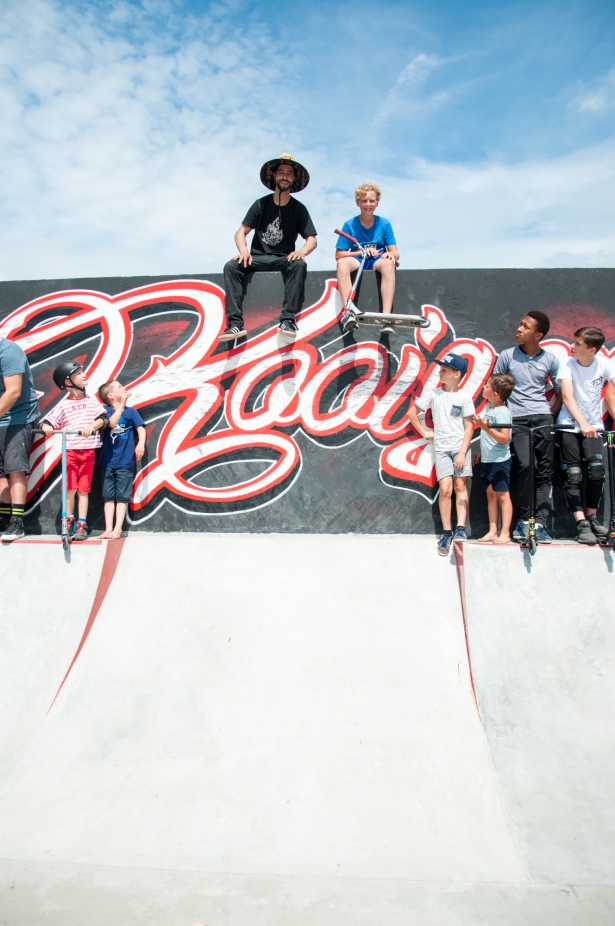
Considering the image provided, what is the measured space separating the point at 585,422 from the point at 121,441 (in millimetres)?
4697

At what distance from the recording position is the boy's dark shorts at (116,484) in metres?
6.10

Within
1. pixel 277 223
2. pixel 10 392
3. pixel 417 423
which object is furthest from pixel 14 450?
pixel 417 423

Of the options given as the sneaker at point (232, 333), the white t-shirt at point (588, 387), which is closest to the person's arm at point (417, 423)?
the white t-shirt at point (588, 387)

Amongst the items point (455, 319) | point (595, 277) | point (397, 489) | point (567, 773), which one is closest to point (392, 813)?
point (567, 773)

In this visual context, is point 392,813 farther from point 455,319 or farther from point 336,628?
point 455,319

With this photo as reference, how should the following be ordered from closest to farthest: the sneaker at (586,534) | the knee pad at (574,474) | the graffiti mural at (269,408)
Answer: the knee pad at (574,474) < the sneaker at (586,534) < the graffiti mural at (269,408)

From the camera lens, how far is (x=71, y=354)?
22.2 feet

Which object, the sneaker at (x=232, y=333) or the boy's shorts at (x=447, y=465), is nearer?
the boy's shorts at (x=447, y=465)

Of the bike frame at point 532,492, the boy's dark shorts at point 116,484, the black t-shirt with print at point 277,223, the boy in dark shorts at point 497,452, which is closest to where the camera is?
the bike frame at point 532,492

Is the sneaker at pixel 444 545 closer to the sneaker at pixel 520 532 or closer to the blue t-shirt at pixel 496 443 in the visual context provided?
the sneaker at pixel 520 532

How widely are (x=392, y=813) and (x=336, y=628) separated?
158 centimetres

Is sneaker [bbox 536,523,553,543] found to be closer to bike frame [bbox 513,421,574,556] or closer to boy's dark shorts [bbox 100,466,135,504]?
bike frame [bbox 513,421,574,556]

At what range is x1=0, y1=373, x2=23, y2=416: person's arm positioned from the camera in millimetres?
5691

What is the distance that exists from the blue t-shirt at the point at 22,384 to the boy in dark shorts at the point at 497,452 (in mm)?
4645
